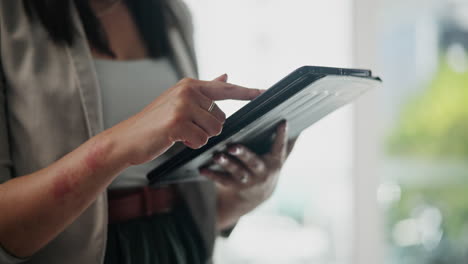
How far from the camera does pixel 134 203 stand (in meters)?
0.65

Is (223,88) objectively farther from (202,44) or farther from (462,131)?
(462,131)

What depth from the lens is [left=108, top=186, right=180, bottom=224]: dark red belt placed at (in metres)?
0.64

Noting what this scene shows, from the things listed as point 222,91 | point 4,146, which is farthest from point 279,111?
point 4,146

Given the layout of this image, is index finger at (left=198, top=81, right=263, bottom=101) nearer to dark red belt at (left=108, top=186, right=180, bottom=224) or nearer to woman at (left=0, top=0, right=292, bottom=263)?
woman at (left=0, top=0, right=292, bottom=263)

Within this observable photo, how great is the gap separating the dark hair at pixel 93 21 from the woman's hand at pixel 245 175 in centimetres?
25

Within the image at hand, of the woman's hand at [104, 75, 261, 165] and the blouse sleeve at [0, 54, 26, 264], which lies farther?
the blouse sleeve at [0, 54, 26, 264]

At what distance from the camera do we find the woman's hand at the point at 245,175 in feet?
2.13

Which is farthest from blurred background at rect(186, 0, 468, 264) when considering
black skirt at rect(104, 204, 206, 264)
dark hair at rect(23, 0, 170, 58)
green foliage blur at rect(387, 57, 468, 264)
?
black skirt at rect(104, 204, 206, 264)

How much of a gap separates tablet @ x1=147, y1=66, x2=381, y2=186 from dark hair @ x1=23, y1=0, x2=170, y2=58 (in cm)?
23

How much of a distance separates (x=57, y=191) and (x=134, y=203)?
0.57ft

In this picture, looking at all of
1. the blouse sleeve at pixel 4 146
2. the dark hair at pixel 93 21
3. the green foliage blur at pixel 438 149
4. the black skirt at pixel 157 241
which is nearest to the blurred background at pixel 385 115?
the green foliage blur at pixel 438 149

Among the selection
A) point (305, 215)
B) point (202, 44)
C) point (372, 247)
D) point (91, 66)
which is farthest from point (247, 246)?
point (91, 66)

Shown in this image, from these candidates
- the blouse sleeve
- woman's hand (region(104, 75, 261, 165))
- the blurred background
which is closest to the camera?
woman's hand (region(104, 75, 261, 165))

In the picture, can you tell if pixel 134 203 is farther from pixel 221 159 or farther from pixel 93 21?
pixel 93 21
